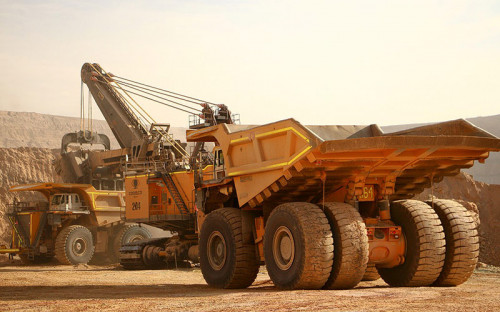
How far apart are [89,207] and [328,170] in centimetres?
1628

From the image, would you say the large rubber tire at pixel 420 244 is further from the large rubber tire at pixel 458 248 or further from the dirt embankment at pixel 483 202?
the dirt embankment at pixel 483 202

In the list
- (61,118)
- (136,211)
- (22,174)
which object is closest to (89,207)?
(136,211)

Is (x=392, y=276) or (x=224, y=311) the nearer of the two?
(x=224, y=311)

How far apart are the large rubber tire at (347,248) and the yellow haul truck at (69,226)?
15.9m

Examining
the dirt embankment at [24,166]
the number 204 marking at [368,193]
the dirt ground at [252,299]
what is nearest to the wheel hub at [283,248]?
the dirt ground at [252,299]

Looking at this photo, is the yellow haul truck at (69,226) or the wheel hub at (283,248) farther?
the yellow haul truck at (69,226)

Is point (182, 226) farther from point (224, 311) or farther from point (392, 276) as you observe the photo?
point (224, 311)

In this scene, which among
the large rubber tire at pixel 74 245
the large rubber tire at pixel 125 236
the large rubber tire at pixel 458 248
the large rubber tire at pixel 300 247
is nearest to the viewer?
the large rubber tire at pixel 300 247

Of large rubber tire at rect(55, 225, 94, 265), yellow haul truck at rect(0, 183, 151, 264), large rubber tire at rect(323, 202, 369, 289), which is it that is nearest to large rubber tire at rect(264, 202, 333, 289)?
large rubber tire at rect(323, 202, 369, 289)

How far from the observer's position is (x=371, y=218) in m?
13.2

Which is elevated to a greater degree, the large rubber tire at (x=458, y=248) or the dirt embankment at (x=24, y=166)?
the dirt embankment at (x=24, y=166)

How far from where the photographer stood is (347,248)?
39.0ft

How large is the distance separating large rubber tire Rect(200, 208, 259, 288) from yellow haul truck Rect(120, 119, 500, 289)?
0.07 ft

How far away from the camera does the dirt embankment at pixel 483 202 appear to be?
91.2 ft
